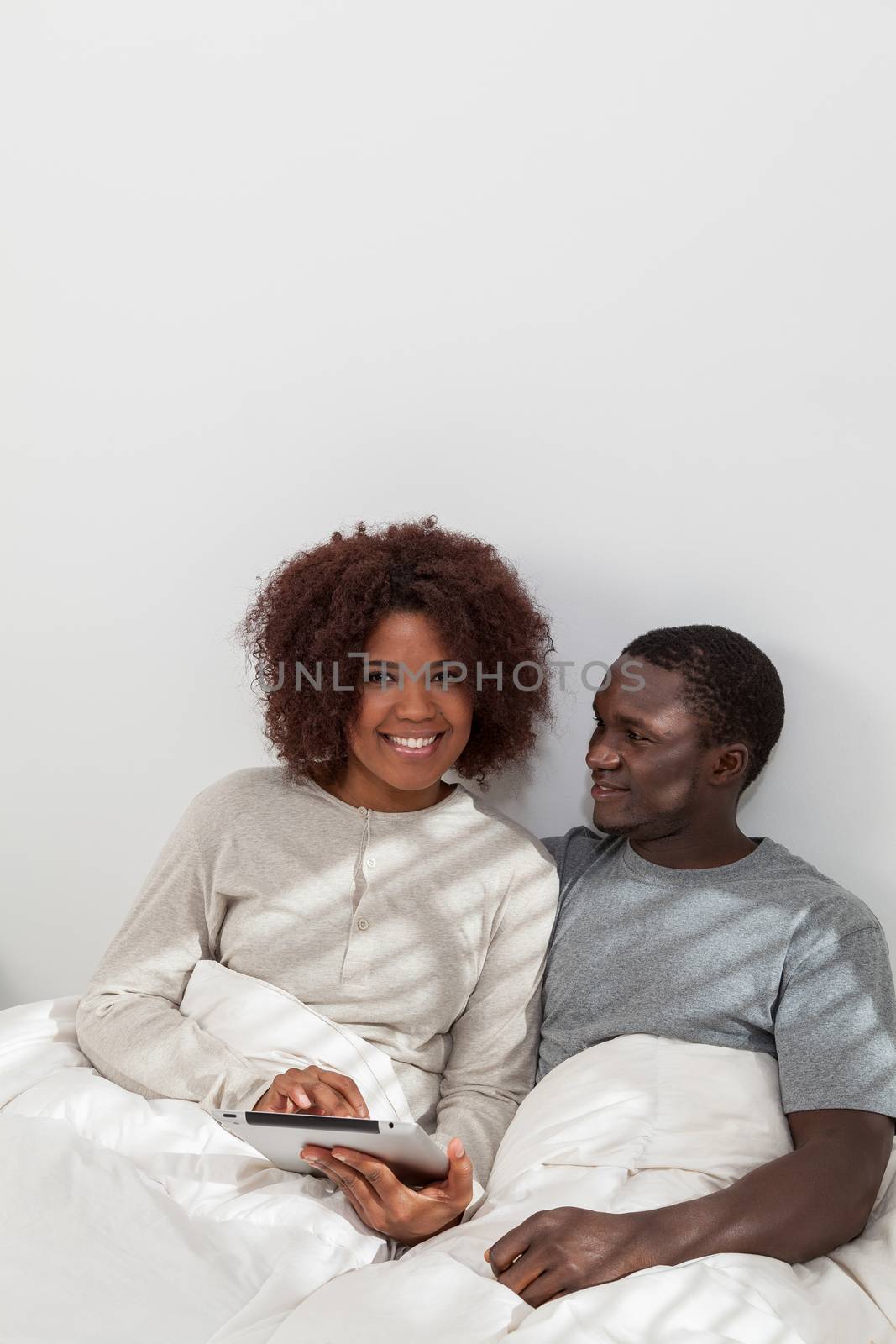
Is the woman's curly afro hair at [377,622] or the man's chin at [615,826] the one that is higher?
the woman's curly afro hair at [377,622]

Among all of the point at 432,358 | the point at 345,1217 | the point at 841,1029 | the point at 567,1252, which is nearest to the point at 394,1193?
the point at 345,1217

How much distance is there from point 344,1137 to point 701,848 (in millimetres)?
671

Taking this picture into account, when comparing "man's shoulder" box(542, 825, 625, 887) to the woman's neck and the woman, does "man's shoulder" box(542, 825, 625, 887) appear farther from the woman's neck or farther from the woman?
the woman's neck

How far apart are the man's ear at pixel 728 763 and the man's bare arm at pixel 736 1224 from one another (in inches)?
18.5

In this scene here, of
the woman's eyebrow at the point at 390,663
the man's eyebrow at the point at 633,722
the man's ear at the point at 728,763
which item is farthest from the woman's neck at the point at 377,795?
the man's ear at the point at 728,763

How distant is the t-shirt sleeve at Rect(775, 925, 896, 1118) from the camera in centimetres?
144

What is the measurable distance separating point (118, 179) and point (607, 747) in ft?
4.56

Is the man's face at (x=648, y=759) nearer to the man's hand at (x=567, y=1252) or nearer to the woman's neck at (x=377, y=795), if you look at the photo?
the woman's neck at (x=377, y=795)

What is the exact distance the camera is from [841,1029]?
149 cm

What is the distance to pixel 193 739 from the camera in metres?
2.25

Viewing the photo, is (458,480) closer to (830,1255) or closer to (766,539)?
(766,539)

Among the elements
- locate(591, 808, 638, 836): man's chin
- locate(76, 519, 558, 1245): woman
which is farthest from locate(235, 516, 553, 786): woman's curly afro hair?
locate(591, 808, 638, 836): man's chin

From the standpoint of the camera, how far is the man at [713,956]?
1312 millimetres

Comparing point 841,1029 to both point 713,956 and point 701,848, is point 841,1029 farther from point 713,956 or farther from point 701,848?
point 701,848
